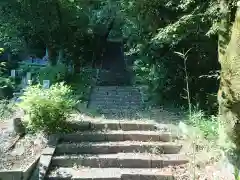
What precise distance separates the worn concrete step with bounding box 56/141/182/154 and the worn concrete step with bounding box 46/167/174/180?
51cm

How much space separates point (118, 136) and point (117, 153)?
20.1 inches

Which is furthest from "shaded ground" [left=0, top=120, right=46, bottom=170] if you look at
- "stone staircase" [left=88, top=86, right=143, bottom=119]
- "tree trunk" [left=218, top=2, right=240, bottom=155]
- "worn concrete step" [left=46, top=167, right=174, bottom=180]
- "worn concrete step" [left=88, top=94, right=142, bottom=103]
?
"worn concrete step" [left=88, top=94, right=142, bottom=103]

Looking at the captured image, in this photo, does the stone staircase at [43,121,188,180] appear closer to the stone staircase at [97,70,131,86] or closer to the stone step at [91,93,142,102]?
the stone step at [91,93,142,102]

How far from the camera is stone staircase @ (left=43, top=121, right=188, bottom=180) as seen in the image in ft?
20.4

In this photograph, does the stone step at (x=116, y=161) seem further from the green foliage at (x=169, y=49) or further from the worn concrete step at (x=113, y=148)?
the green foliage at (x=169, y=49)

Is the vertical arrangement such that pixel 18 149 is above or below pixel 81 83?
below

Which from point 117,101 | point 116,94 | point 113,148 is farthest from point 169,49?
point 113,148

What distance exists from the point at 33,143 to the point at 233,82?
13.2 feet

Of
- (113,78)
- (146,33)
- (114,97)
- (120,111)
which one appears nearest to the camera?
(120,111)

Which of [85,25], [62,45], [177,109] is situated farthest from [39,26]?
[177,109]

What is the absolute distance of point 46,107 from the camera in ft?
22.3

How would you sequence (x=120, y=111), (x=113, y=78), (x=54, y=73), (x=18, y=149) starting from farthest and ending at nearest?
(x=113, y=78) → (x=54, y=73) → (x=120, y=111) → (x=18, y=149)

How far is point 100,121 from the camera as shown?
787 cm

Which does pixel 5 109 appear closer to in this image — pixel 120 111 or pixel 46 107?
pixel 46 107
